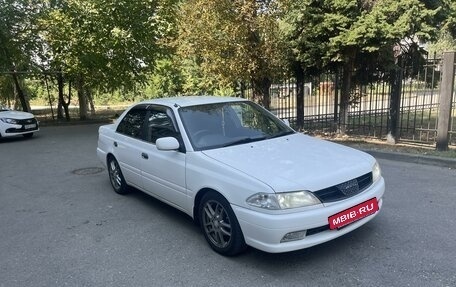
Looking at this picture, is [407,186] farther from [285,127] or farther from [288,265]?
[288,265]

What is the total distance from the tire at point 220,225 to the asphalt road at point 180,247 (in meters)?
0.12

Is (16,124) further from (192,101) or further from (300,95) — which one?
(192,101)

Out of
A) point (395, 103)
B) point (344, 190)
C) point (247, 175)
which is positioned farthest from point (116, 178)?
point (395, 103)

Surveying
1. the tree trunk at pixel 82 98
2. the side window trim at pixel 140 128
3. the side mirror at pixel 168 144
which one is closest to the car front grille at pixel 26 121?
the tree trunk at pixel 82 98

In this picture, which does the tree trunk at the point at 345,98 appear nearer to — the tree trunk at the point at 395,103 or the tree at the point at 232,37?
the tree trunk at the point at 395,103

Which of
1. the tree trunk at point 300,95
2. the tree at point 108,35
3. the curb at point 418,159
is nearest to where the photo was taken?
the curb at point 418,159

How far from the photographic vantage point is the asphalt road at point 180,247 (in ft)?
11.2

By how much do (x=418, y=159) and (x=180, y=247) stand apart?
5218 mm

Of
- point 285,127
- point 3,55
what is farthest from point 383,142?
point 3,55

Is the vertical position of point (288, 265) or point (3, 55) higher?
point (3, 55)

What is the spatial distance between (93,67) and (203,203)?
12.9 m

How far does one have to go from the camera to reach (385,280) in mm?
3230

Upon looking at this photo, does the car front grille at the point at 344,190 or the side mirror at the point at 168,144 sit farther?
the side mirror at the point at 168,144

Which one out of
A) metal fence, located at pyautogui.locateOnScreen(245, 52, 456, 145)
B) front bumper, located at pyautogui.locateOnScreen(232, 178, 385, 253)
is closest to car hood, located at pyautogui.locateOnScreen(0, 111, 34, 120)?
metal fence, located at pyautogui.locateOnScreen(245, 52, 456, 145)
